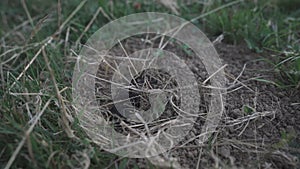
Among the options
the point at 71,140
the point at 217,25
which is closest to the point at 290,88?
the point at 217,25

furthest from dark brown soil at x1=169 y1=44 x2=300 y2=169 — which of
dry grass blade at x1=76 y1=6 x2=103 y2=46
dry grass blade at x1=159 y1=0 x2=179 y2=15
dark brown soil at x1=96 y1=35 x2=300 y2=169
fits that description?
dry grass blade at x1=76 y1=6 x2=103 y2=46

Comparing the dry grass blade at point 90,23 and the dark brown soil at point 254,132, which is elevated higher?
the dry grass blade at point 90,23

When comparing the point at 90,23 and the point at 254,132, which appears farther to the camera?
the point at 90,23

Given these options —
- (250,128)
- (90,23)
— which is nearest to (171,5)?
(90,23)

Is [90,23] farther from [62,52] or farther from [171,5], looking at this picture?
[171,5]

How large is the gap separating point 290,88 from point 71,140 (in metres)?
0.84

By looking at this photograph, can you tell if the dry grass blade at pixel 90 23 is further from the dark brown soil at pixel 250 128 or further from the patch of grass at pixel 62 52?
the dark brown soil at pixel 250 128

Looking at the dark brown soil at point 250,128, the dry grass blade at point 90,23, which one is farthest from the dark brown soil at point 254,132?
the dry grass blade at point 90,23

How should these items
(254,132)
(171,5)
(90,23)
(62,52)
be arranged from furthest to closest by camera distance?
1. (171,5)
2. (90,23)
3. (62,52)
4. (254,132)

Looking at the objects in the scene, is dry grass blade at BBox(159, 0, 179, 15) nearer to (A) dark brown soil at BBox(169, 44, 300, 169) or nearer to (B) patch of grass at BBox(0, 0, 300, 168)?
(B) patch of grass at BBox(0, 0, 300, 168)

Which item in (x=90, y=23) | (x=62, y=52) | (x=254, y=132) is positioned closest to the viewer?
(x=254, y=132)

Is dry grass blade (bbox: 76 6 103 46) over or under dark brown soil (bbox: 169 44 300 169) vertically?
over

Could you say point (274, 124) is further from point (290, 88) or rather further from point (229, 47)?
point (229, 47)

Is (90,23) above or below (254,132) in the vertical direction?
above
